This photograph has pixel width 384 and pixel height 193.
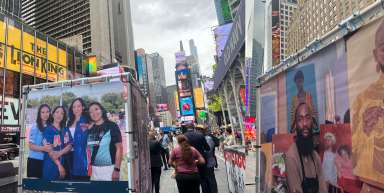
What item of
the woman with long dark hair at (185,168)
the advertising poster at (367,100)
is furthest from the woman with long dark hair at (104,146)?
the advertising poster at (367,100)

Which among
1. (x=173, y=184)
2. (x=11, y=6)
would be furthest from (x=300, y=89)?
(x=11, y=6)

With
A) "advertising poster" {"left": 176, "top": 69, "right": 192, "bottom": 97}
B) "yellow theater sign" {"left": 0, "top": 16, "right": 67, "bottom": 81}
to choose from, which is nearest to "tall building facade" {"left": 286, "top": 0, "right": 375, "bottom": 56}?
"yellow theater sign" {"left": 0, "top": 16, "right": 67, "bottom": 81}

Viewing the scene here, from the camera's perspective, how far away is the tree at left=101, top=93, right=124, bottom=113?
6.86 metres

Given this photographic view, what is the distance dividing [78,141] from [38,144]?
2.62ft

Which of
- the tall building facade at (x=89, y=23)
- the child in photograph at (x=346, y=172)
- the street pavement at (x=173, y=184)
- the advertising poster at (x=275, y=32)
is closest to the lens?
the child in photograph at (x=346, y=172)

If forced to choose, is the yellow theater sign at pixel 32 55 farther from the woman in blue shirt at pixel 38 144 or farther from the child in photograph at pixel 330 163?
the child in photograph at pixel 330 163

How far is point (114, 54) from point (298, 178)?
152m

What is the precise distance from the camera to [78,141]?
7.02 m

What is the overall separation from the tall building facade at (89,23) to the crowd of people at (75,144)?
128978 millimetres

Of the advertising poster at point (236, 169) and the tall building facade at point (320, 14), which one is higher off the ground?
the tall building facade at point (320, 14)

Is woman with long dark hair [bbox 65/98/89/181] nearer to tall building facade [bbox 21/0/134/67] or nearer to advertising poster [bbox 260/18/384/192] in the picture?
advertising poster [bbox 260/18/384/192]

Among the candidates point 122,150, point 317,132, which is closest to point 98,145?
point 122,150

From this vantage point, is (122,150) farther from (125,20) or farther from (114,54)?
(125,20)

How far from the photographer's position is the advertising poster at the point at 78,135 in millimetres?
6832
